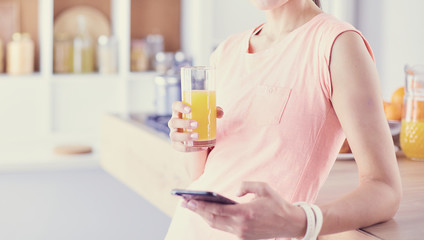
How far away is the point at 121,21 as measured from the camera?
414 centimetres

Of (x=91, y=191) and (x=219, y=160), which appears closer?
(x=219, y=160)

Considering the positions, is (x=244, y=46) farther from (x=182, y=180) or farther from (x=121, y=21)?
(x=121, y=21)

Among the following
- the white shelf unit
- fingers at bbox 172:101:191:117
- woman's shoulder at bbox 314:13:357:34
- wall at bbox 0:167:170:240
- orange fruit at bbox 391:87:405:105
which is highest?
woman's shoulder at bbox 314:13:357:34

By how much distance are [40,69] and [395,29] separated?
2.34 m

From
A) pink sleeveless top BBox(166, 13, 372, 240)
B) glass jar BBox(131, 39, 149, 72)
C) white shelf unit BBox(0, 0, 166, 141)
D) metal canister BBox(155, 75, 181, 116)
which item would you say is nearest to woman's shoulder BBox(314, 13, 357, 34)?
pink sleeveless top BBox(166, 13, 372, 240)

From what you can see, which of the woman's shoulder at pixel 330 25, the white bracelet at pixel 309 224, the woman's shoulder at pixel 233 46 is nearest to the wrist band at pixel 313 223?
the white bracelet at pixel 309 224

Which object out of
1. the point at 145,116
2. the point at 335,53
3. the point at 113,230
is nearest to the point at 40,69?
the point at 113,230

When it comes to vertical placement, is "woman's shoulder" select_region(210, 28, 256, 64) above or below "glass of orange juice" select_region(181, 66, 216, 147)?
above

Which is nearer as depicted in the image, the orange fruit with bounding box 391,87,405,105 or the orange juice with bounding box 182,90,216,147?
the orange juice with bounding box 182,90,216,147

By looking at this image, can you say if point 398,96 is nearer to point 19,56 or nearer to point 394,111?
point 394,111

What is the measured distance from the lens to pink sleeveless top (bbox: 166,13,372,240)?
101 centimetres

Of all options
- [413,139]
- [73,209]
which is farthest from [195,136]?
[73,209]

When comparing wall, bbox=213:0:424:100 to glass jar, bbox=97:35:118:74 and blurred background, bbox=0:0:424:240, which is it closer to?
blurred background, bbox=0:0:424:240

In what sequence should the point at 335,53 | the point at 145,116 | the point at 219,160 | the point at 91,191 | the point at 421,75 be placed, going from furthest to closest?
the point at 91,191, the point at 145,116, the point at 421,75, the point at 219,160, the point at 335,53
